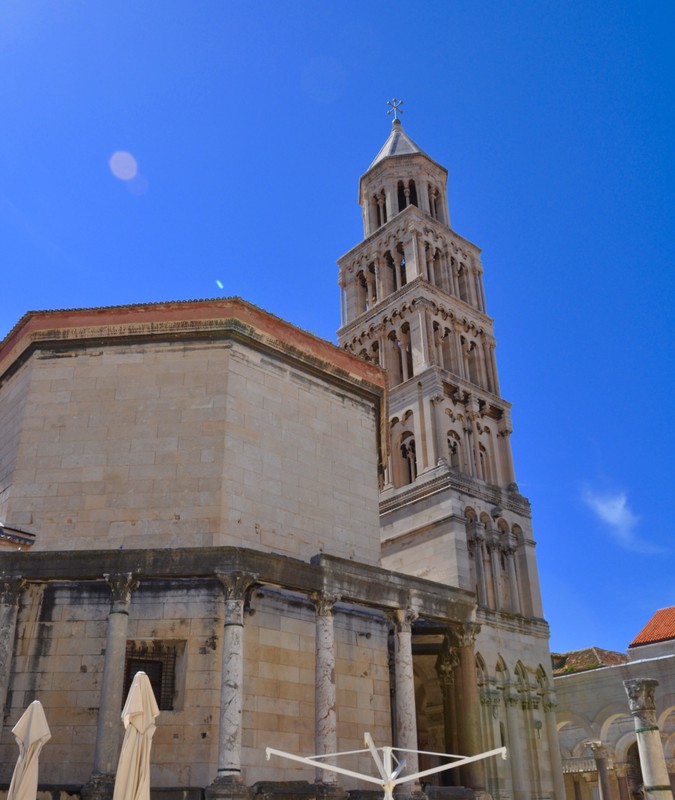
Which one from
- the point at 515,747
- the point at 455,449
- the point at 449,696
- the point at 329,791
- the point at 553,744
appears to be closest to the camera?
the point at 329,791

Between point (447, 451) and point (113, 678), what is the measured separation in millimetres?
26690

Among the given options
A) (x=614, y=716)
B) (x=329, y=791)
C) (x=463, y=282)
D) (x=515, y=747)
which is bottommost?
(x=329, y=791)

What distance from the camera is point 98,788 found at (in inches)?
518

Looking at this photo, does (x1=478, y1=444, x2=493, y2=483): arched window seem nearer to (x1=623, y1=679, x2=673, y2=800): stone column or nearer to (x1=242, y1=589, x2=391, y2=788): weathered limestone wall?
(x1=623, y1=679, x2=673, y2=800): stone column

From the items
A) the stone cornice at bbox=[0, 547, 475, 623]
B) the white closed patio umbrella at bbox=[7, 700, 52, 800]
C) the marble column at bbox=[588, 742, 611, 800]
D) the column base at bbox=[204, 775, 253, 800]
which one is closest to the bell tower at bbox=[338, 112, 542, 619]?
the marble column at bbox=[588, 742, 611, 800]

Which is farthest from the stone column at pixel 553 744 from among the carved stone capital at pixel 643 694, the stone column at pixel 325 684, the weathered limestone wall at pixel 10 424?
the weathered limestone wall at pixel 10 424

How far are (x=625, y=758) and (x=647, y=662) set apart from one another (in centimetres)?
940

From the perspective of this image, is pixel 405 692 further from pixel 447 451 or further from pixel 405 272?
pixel 405 272

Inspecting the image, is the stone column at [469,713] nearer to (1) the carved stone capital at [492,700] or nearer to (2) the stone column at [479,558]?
(1) the carved stone capital at [492,700]

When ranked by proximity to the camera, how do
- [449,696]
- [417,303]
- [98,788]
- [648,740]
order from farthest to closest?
[417,303] < [648,740] < [449,696] < [98,788]

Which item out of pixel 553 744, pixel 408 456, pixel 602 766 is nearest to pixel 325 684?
pixel 553 744

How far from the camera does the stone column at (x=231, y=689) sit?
13352 millimetres

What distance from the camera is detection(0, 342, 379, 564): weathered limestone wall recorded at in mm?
16906

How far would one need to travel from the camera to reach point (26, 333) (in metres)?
19.5
